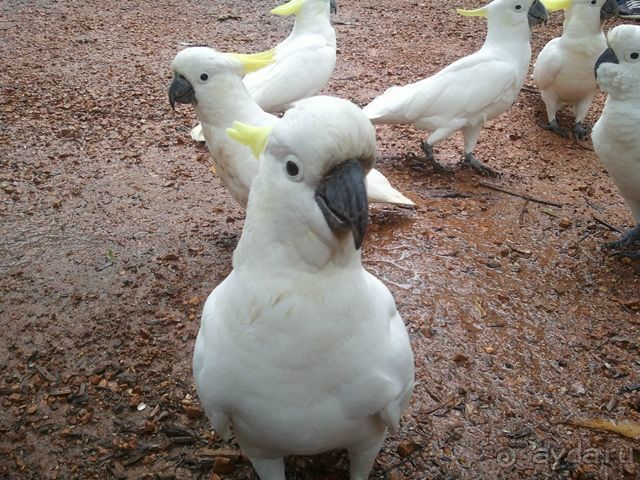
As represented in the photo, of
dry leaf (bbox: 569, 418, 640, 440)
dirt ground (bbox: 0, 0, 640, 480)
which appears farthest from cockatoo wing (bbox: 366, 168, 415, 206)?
dry leaf (bbox: 569, 418, 640, 440)

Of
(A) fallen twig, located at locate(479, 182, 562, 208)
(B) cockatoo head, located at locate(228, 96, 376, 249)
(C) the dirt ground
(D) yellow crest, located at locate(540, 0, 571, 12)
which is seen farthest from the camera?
(D) yellow crest, located at locate(540, 0, 571, 12)

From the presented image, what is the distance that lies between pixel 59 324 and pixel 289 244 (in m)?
1.80

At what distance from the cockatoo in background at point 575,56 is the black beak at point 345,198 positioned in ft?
11.7

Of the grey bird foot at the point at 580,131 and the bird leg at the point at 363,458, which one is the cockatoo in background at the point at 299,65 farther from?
the bird leg at the point at 363,458

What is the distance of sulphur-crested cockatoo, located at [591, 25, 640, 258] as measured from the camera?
9.73 feet

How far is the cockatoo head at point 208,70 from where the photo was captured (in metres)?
2.90

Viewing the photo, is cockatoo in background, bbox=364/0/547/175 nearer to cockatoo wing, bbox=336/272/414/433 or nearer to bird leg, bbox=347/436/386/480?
cockatoo wing, bbox=336/272/414/433

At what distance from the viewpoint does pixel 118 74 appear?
543 centimetres

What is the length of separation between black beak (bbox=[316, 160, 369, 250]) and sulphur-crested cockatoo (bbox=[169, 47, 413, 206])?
5.42 ft

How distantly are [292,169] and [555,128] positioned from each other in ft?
13.5

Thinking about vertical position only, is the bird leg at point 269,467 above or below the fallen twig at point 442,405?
above

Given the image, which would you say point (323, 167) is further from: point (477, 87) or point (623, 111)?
point (477, 87)

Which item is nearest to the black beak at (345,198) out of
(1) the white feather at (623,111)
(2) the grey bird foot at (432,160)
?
(1) the white feather at (623,111)

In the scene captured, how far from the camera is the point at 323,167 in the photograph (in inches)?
50.6
